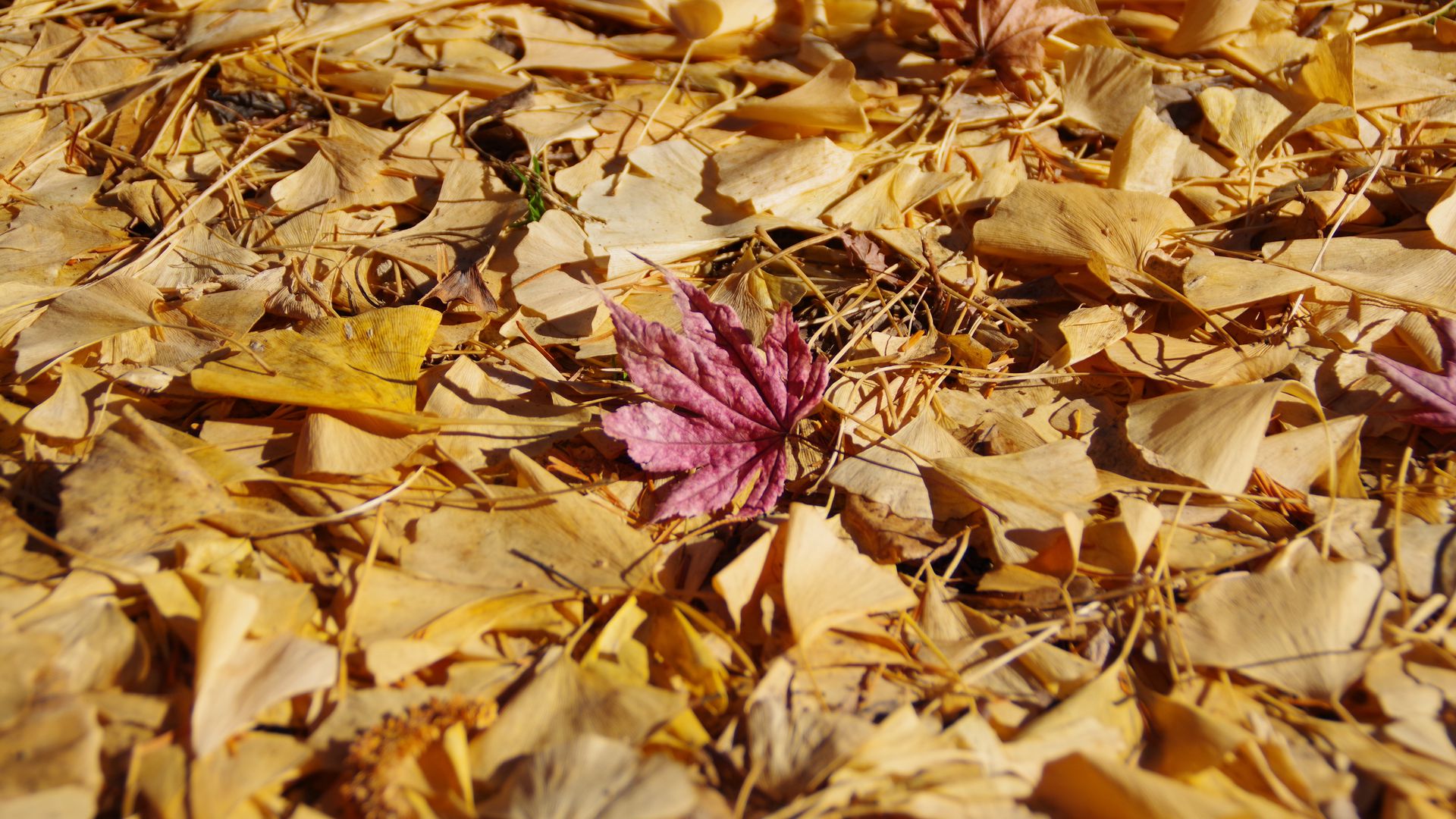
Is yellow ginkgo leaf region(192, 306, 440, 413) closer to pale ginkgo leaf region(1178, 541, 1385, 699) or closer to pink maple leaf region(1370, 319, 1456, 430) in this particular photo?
pale ginkgo leaf region(1178, 541, 1385, 699)

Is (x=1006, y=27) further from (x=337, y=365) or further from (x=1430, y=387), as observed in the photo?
(x=337, y=365)

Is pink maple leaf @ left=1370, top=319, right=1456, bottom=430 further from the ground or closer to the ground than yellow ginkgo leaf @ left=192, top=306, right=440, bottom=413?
further from the ground

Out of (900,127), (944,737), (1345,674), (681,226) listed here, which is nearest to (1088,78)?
(900,127)

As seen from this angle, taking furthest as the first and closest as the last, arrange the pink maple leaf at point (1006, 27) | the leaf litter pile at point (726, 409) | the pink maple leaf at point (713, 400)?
the pink maple leaf at point (1006, 27) → the pink maple leaf at point (713, 400) → the leaf litter pile at point (726, 409)

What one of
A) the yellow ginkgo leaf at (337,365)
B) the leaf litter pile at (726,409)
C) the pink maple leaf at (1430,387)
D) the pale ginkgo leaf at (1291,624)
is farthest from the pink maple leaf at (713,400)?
the pink maple leaf at (1430,387)

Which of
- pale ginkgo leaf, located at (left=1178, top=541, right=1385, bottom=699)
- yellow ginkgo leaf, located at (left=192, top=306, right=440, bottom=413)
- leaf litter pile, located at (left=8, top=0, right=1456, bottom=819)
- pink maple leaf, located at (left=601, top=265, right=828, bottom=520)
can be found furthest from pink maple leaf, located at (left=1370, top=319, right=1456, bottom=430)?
yellow ginkgo leaf, located at (left=192, top=306, right=440, bottom=413)

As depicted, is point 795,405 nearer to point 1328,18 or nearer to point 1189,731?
point 1189,731

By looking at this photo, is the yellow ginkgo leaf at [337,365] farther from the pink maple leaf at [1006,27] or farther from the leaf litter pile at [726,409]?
the pink maple leaf at [1006,27]

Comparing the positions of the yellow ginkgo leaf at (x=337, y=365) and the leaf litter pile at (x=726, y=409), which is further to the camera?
the yellow ginkgo leaf at (x=337, y=365)

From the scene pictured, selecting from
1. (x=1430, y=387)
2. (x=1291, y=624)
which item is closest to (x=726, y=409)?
(x=1291, y=624)
